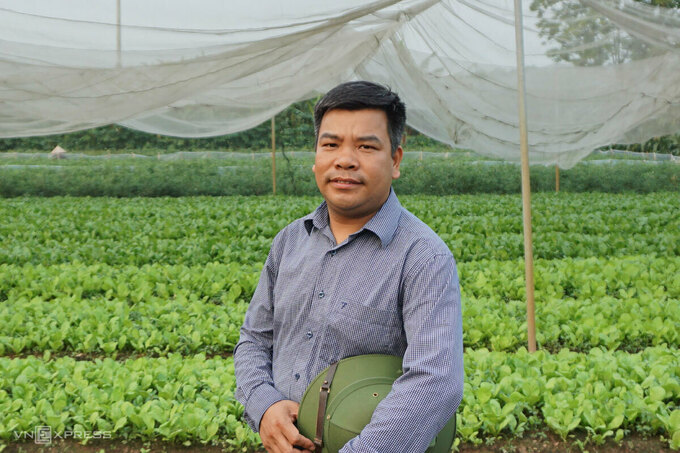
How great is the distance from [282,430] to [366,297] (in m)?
0.37

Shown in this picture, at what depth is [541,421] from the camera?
3.70 meters

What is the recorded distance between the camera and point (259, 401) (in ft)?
5.52

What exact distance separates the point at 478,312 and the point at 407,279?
4225mm

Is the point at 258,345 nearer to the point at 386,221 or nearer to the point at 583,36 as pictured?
the point at 386,221

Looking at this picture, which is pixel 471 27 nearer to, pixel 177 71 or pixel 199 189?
pixel 177 71

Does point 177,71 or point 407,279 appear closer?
point 407,279

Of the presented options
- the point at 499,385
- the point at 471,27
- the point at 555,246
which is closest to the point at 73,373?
the point at 499,385

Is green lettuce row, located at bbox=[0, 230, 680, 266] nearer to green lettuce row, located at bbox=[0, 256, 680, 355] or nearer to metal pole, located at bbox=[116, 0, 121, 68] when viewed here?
green lettuce row, located at bbox=[0, 256, 680, 355]

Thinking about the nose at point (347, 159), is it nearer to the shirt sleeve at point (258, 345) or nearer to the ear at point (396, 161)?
the ear at point (396, 161)

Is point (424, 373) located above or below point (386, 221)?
below

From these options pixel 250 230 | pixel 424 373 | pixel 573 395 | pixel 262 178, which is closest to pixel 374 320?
pixel 424 373

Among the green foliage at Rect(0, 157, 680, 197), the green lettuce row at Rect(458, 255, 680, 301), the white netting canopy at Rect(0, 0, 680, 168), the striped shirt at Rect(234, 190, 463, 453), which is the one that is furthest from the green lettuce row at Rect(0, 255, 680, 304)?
the green foliage at Rect(0, 157, 680, 197)

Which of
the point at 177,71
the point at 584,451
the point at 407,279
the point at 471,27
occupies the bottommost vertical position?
the point at 584,451

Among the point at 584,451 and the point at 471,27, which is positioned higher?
the point at 471,27
